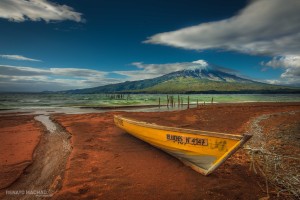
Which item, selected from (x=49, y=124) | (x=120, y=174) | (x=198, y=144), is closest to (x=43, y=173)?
(x=120, y=174)

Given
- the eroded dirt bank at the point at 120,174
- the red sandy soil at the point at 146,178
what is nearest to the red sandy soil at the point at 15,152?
the eroded dirt bank at the point at 120,174

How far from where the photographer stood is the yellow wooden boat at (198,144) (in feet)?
21.5

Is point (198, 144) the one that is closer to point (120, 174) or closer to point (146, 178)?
point (146, 178)

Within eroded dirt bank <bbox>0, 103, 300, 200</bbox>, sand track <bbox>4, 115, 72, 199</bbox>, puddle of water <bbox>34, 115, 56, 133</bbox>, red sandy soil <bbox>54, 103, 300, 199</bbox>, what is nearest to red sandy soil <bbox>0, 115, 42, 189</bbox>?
eroded dirt bank <bbox>0, 103, 300, 200</bbox>

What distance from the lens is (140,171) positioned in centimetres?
814

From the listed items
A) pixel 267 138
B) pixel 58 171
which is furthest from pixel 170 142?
pixel 267 138

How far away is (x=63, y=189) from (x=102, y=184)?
Answer: 1.28 meters

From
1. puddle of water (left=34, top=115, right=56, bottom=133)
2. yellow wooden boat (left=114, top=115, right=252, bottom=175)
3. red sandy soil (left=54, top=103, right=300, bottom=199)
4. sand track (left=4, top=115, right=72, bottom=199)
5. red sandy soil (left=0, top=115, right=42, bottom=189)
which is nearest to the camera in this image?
red sandy soil (left=54, top=103, right=300, bottom=199)

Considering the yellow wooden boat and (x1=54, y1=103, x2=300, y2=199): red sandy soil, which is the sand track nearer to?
(x1=54, y1=103, x2=300, y2=199): red sandy soil

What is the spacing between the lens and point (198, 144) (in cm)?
741

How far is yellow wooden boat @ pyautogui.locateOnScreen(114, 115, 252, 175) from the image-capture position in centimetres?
655

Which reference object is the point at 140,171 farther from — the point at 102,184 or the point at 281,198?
the point at 281,198

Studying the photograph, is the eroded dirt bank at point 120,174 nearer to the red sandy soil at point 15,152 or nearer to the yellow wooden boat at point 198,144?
the red sandy soil at point 15,152

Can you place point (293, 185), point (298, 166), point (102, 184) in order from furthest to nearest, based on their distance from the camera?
point (298, 166), point (102, 184), point (293, 185)
